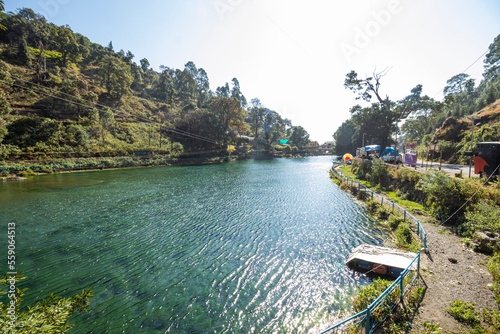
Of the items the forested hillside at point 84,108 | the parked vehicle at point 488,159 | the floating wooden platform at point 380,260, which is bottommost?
the floating wooden platform at point 380,260

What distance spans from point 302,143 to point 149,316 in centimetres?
12669

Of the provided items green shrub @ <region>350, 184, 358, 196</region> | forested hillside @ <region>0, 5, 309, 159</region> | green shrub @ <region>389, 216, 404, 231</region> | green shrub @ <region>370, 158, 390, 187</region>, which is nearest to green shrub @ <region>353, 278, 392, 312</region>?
green shrub @ <region>389, 216, 404, 231</region>

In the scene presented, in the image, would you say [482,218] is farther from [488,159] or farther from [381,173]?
[381,173]

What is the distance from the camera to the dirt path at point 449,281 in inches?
262

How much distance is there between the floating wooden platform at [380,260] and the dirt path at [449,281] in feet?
2.70

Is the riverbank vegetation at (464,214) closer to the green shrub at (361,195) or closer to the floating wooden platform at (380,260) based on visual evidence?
the floating wooden platform at (380,260)

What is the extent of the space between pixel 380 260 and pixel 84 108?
75272mm

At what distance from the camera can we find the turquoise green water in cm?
831

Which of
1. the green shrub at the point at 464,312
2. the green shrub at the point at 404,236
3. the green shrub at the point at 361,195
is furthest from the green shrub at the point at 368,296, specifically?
the green shrub at the point at 361,195

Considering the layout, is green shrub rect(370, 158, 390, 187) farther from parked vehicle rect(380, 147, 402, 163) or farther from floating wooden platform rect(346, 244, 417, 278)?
floating wooden platform rect(346, 244, 417, 278)

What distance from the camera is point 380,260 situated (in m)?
10.8

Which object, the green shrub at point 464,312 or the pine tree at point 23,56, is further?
the pine tree at point 23,56

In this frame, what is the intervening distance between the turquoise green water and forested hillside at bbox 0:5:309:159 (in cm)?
3240

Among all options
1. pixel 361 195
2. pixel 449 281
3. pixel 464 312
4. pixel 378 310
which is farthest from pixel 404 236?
pixel 361 195
